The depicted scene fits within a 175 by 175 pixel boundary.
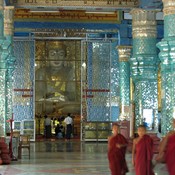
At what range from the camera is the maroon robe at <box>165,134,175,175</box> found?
361 inches

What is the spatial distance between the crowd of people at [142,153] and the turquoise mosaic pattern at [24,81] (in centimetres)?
1675

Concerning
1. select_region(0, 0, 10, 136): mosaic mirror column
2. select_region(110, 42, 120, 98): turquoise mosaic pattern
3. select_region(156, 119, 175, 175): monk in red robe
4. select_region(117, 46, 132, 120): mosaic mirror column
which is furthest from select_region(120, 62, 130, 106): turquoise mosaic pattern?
select_region(156, 119, 175, 175): monk in red robe

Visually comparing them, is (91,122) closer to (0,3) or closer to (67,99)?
(67,99)

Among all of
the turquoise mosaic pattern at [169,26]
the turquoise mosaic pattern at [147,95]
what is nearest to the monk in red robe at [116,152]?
the turquoise mosaic pattern at [169,26]

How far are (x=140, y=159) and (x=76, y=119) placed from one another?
21908mm

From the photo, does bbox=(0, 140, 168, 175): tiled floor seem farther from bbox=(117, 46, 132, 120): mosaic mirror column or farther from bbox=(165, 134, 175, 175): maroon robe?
bbox=(117, 46, 132, 120): mosaic mirror column

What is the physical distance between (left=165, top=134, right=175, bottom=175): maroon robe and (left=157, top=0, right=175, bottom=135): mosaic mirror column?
189 inches

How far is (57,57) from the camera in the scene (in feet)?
104

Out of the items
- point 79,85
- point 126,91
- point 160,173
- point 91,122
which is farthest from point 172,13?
point 79,85

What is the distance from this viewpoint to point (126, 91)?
2684 cm

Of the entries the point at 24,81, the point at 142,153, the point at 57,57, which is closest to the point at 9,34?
the point at 24,81

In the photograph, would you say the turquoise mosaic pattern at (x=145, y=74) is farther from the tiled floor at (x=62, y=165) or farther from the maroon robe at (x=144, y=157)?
the maroon robe at (x=144, y=157)

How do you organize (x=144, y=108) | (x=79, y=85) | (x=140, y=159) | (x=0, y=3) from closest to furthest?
(x=140, y=159) → (x=0, y=3) → (x=144, y=108) → (x=79, y=85)

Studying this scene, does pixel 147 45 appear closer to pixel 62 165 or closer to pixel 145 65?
pixel 145 65
